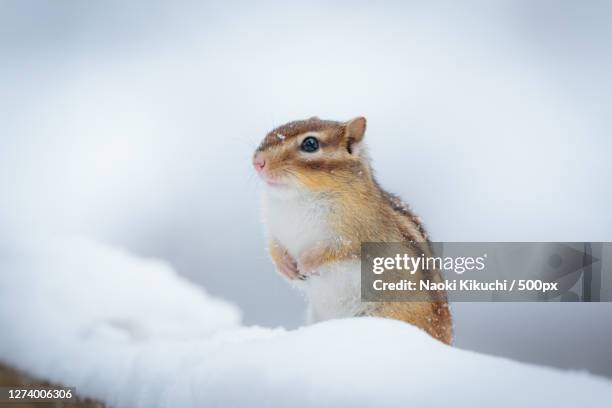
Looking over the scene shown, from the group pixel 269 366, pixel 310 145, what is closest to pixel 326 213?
pixel 310 145

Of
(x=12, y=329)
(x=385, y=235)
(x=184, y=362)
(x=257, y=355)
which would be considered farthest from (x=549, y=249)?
(x=12, y=329)

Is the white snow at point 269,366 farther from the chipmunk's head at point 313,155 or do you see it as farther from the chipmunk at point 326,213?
the chipmunk's head at point 313,155

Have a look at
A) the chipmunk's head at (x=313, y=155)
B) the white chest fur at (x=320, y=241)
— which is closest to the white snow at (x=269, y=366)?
the white chest fur at (x=320, y=241)

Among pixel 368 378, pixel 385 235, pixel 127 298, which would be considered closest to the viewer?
pixel 368 378

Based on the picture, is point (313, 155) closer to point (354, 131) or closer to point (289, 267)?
point (354, 131)

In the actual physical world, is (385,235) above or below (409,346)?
above

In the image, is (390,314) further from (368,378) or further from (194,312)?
(194,312)

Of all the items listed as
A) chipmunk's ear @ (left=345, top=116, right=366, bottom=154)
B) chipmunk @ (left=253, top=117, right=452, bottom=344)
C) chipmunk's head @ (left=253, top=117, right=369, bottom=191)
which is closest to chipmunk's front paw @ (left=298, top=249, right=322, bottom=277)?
chipmunk @ (left=253, top=117, right=452, bottom=344)
